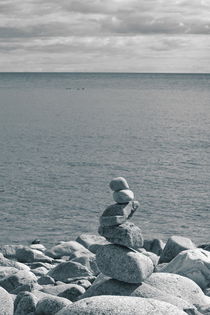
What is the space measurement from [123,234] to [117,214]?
62 cm

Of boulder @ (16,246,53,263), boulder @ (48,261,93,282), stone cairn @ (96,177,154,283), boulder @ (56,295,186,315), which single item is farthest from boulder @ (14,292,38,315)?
boulder @ (16,246,53,263)

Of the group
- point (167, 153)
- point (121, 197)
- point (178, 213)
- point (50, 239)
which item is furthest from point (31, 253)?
point (167, 153)

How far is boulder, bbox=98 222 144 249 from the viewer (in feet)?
48.9

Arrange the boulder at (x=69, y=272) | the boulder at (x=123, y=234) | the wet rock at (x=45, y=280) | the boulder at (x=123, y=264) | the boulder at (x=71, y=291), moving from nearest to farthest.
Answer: the boulder at (x=123, y=264), the boulder at (x=123, y=234), the boulder at (x=71, y=291), the wet rock at (x=45, y=280), the boulder at (x=69, y=272)

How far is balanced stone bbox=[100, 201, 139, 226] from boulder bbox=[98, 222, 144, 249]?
12 centimetres

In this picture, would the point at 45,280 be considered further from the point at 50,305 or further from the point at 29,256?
the point at 29,256

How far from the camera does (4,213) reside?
35.3 m

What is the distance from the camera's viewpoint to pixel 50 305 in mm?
13758

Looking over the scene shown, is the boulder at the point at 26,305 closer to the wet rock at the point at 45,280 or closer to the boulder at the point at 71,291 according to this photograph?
the boulder at the point at 71,291

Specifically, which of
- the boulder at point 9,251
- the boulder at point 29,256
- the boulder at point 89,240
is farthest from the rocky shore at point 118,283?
the boulder at point 89,240

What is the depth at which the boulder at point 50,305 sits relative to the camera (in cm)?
1370

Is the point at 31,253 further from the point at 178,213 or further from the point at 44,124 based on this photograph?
the point at 44,124

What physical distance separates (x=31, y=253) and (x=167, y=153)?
3381 cm

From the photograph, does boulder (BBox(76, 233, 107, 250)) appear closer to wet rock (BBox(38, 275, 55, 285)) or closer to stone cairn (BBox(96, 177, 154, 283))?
wet rock (BBox(38, 275, 55, 285))
